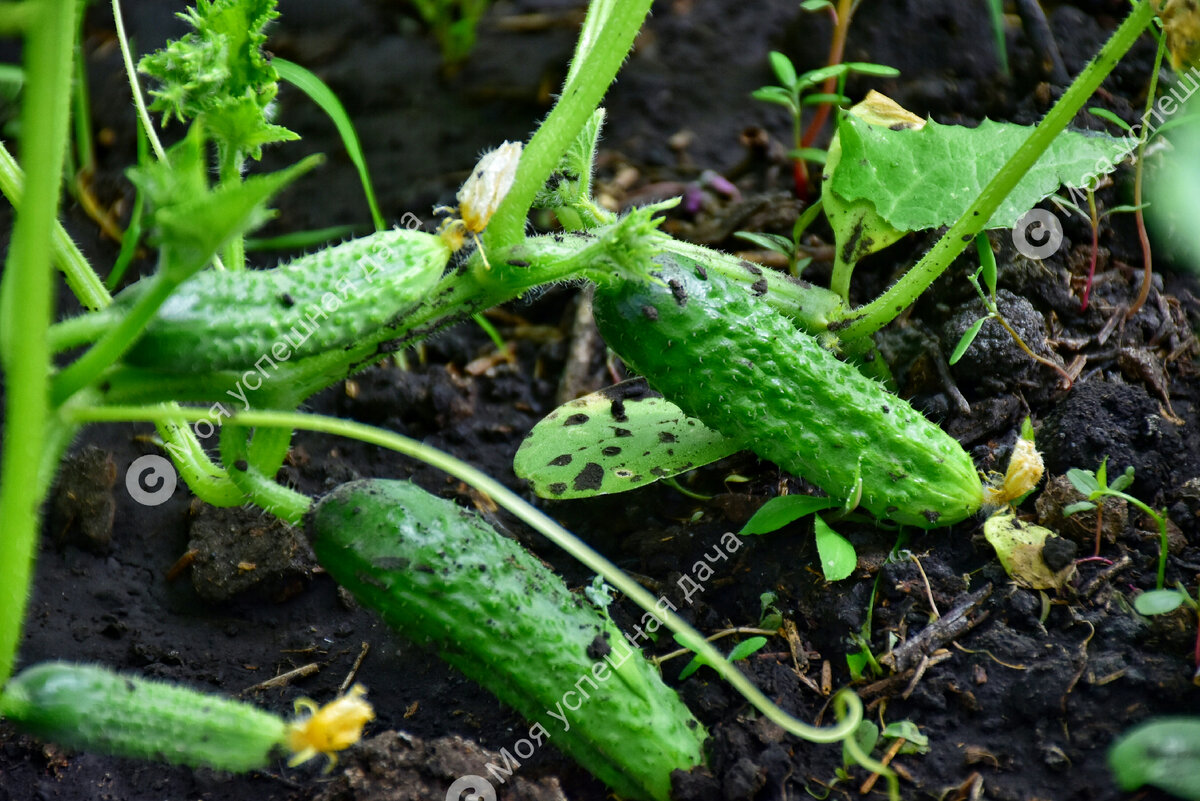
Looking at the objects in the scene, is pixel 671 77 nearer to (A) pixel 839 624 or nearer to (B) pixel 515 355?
(B) pixel 515 355

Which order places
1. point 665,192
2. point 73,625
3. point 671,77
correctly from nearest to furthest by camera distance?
point 73,625
point 665,192
point 671,77

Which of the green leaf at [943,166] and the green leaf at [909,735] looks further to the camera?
the green leaf at [943,166]

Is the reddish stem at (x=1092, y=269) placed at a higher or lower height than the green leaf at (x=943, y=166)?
lower

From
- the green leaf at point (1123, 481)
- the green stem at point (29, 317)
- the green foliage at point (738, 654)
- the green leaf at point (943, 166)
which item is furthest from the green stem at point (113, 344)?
the green leaf at point (1123, 481)

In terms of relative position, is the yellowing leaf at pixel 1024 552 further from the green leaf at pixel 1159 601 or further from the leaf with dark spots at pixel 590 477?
the leaf with dark spots at pixel 590 477

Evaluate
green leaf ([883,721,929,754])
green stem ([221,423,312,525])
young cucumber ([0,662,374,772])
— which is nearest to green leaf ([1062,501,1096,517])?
green leaf ([883,721,929,754])

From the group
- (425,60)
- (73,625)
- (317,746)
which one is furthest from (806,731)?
(425,60)
